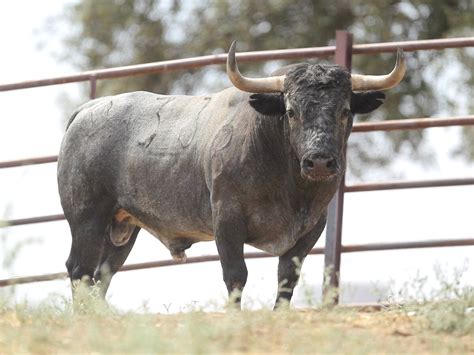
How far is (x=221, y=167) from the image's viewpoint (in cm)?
869

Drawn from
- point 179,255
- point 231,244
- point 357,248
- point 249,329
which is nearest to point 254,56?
point 357,248

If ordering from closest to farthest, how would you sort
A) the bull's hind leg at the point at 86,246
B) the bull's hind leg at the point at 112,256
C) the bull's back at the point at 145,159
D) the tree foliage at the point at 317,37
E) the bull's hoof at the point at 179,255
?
the bull's back at the point at 145,159
the bull's hoof at the point at 179,255
the bull's hind leg at the point at 86,246
the bull's hind leg at the point at 112,256
the tree foliage at the point at 317,37

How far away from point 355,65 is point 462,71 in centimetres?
156

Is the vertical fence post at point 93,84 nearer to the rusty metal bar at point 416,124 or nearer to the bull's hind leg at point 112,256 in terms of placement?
the bull's hind leg at point 112,256

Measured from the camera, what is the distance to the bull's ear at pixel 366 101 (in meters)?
8.86

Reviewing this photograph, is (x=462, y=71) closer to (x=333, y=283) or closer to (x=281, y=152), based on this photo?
(x=333, y=283)

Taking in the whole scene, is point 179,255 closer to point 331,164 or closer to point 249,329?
point 331,164

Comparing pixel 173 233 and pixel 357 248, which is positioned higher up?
pixel 173 233

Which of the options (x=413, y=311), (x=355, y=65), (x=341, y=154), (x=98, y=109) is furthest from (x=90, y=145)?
(x=355, y=65)

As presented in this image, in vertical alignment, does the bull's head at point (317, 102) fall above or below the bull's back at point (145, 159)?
above

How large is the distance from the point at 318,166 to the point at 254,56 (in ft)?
7.93

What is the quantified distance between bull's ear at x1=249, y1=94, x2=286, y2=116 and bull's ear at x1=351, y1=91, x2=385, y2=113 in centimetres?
47

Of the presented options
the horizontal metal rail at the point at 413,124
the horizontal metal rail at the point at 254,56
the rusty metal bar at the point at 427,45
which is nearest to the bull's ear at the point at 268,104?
the horizontal metal rail at the point at 254,56

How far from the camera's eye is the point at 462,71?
67.1 feet
